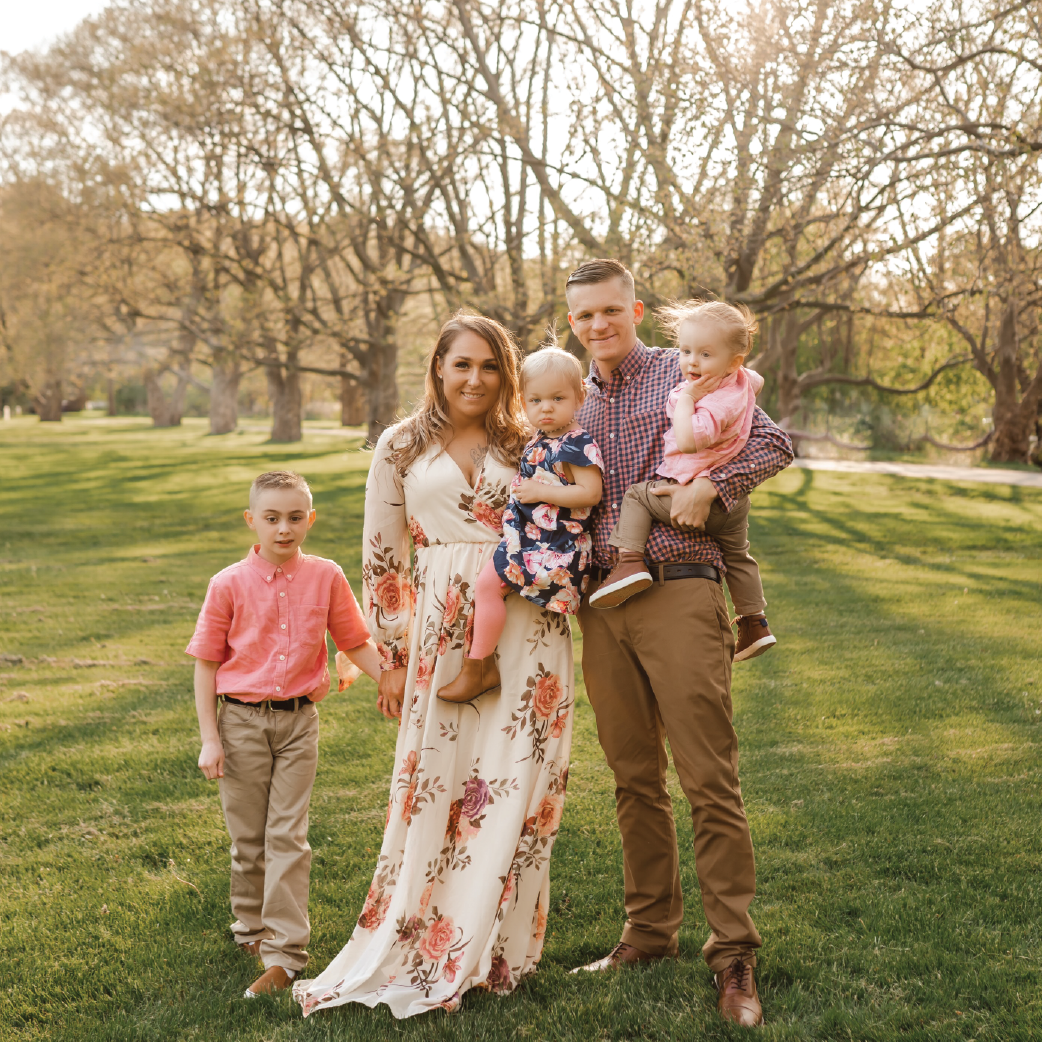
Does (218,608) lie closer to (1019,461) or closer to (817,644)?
(817,644)

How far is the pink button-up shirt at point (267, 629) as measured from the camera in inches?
122

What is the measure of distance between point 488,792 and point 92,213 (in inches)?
903

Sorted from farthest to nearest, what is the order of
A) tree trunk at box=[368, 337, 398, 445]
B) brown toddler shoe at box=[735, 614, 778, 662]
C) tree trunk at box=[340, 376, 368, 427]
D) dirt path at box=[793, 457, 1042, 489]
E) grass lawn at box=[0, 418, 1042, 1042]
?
tree trunk at box=[340, 376, 368, 427] < tree trunk at box=[368, 337, 398, 445] < dirt path at box=[793, 457, 1042, 489] < brown toddler shoe at box=[735, 614, 778, 662] < grass lawn at box=[0, 418, 1042, 1042]

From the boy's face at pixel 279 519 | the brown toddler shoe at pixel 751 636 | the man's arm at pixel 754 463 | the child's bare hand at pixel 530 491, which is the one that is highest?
the man's arm at pixel 754 463

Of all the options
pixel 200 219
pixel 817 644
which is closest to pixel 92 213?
pixel 200 219

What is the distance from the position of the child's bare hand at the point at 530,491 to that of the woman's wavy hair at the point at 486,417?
233 mm

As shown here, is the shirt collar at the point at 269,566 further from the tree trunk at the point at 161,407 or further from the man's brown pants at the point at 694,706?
the tree trunk at the point at 161,407

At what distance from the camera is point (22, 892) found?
3.72 metres

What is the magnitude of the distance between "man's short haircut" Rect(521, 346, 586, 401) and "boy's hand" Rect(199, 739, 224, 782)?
145cm

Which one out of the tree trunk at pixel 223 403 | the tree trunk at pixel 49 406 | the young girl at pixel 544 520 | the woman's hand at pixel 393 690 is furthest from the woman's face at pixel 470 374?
the tree trunk at pixel 49 406

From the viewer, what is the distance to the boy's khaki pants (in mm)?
3062

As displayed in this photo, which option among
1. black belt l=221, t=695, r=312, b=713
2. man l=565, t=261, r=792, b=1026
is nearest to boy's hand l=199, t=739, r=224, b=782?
black belt l=221, t=695, r=312, b=713

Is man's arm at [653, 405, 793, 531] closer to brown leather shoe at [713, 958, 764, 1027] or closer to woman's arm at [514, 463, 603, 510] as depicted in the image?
woman's arm at [514, 463, 603, 510]

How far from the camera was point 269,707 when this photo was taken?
122 inches
